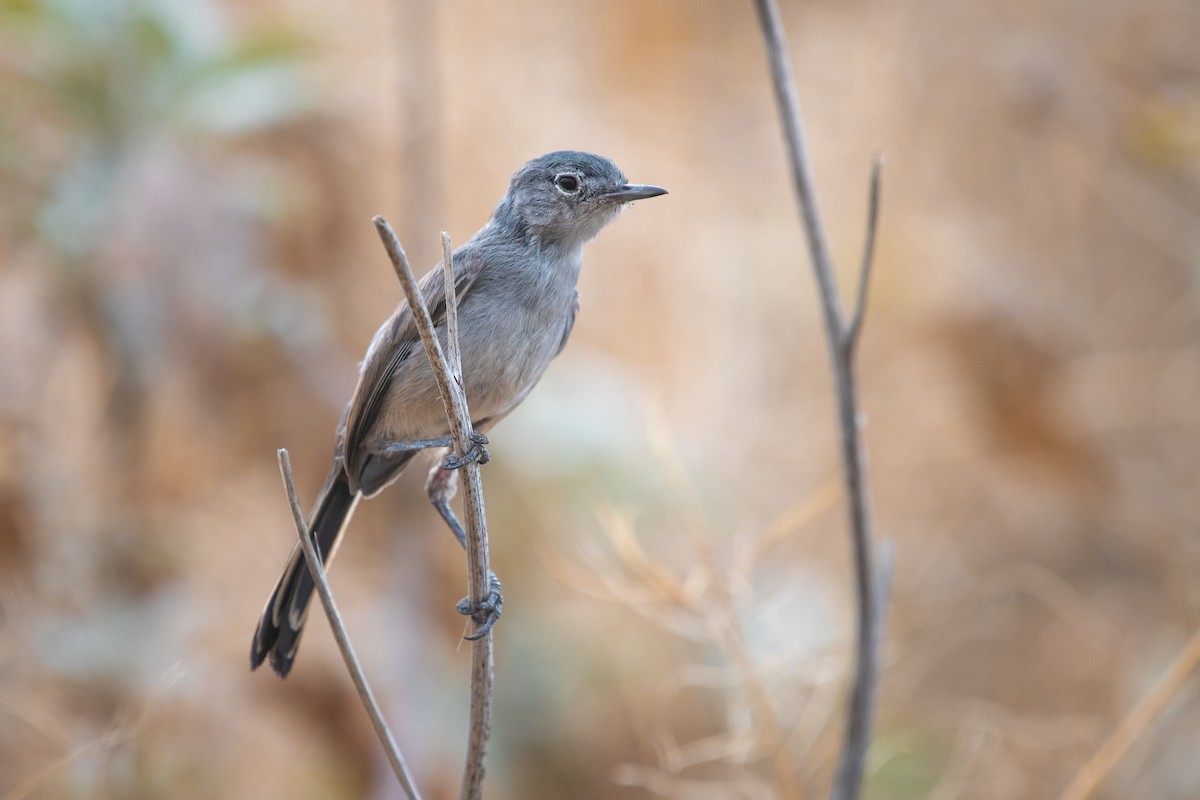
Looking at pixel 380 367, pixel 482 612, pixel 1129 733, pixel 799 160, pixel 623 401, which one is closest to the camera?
pixel 482 612

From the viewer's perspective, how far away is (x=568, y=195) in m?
2.48

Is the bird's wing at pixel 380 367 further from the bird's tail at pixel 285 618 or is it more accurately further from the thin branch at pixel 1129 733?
the thin branch at pixel 1129 733

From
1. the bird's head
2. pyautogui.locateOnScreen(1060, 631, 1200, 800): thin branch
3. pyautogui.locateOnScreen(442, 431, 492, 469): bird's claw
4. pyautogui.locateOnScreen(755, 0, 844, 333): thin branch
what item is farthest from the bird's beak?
pyautogui.locateOnScreen(1060, 631, 1200, 800): thin branch

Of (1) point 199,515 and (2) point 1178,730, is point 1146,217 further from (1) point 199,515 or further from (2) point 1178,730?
(1) point 199,515

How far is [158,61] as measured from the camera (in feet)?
12.4

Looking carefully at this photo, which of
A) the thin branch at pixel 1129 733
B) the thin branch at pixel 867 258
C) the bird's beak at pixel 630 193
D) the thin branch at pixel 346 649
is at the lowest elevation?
the thin branch at pixel 1129 733

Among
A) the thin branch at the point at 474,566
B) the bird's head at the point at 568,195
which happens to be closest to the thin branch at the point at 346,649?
the thin branch at the point at 474,566

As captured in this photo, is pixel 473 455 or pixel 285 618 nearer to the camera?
pixel 473 455

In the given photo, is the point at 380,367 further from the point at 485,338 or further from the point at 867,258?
the point at 867,258

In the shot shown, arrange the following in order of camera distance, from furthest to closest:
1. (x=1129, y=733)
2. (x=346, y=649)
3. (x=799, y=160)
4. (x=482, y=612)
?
(x=1129, y=733)
(x=799, y=160)
(x=482, y=612)
(x=346, y=649)

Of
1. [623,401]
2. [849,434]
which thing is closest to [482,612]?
[849,434]

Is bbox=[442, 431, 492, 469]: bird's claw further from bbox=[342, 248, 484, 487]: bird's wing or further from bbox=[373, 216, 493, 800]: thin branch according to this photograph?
bbox=[342, 248, 484, 487]: bird's wing

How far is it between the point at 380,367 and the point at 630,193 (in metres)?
0.72

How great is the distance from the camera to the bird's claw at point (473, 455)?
157 cm
